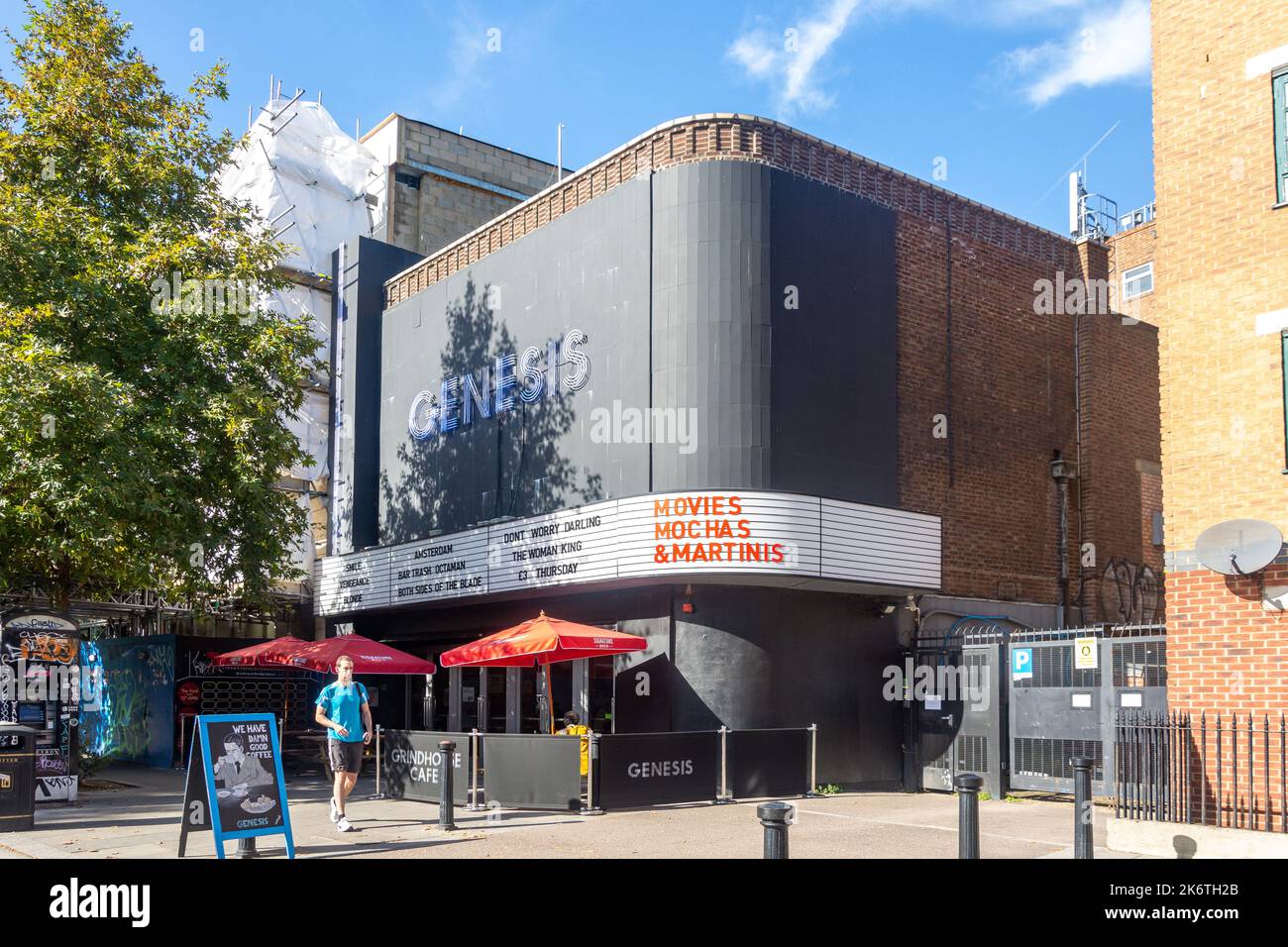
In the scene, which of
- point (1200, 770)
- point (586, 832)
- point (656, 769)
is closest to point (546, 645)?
point (656, 769)

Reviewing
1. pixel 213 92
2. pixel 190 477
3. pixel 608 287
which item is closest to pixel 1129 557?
pixel 608 287

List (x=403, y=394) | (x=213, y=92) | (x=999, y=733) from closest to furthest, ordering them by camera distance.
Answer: (x=999, y=733), (x=213, y=92), (x=403, y=394)

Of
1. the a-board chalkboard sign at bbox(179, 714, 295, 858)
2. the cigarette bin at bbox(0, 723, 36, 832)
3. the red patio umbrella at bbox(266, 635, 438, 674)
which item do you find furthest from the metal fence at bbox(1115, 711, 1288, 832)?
the cigarette bin at bbox(0, 723, 36, 832)

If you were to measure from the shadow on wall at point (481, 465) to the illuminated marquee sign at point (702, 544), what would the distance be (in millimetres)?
672

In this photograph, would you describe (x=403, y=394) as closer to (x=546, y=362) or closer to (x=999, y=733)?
(x=546, y=362)

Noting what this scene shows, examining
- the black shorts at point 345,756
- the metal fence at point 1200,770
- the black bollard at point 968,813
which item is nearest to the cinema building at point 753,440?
the black shorts at point 345,756

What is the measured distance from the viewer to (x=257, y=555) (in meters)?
19.2

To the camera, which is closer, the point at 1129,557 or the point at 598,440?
the point at 598,440

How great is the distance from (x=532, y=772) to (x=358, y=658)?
16.5 ft

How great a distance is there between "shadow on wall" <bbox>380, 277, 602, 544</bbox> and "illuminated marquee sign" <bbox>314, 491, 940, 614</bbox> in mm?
672

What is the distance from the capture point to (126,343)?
18375mm

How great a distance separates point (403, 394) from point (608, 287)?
24.3ft
